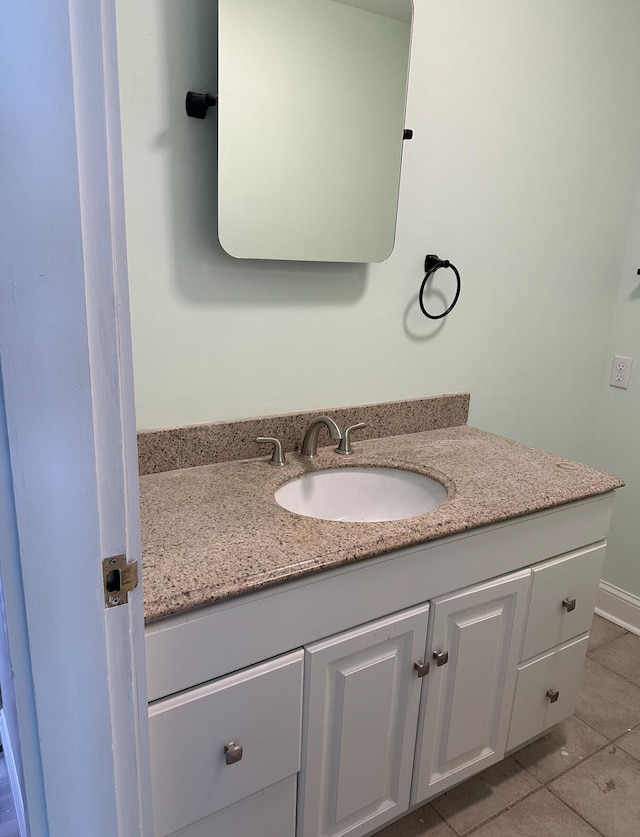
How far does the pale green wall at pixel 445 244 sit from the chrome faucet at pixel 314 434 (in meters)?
0.10

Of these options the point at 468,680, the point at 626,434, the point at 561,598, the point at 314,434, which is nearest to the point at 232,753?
the point at 468,680

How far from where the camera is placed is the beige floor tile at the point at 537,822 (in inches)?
57.6

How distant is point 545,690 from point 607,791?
319 millimetres

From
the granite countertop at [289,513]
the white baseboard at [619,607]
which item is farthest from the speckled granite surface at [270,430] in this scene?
the white baseboard at [619,607]

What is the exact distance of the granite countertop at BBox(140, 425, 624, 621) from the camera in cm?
96

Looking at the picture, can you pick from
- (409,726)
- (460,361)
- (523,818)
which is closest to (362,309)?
(460,361)

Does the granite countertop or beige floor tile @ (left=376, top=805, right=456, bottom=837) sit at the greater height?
the granite countertop

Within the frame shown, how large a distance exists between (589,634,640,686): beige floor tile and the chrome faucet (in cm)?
137

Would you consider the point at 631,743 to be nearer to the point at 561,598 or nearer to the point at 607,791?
the point at 607,791

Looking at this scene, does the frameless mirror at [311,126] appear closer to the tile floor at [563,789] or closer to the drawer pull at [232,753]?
the drawer pull at [232,753]

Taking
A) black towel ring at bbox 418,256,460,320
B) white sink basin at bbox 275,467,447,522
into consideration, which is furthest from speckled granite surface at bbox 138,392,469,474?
black towel ring at bbox 418,256,460,320

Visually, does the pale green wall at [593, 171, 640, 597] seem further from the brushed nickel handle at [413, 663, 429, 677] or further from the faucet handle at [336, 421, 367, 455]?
the brushed nickel handle at [413, 663, 429, 677]

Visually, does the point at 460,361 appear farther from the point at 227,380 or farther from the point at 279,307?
the point at 227,380

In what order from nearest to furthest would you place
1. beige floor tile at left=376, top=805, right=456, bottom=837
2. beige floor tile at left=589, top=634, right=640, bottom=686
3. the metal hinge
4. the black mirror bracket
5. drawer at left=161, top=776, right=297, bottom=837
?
the metal hinge → drawer at left=161, top=776, right=297, bottom=837 → the black mirror bracket → beige floor tile at left=376, top=805, right=456, bottom=837 → beige floor tile at left=589, top=634, right=640, bottom=686
